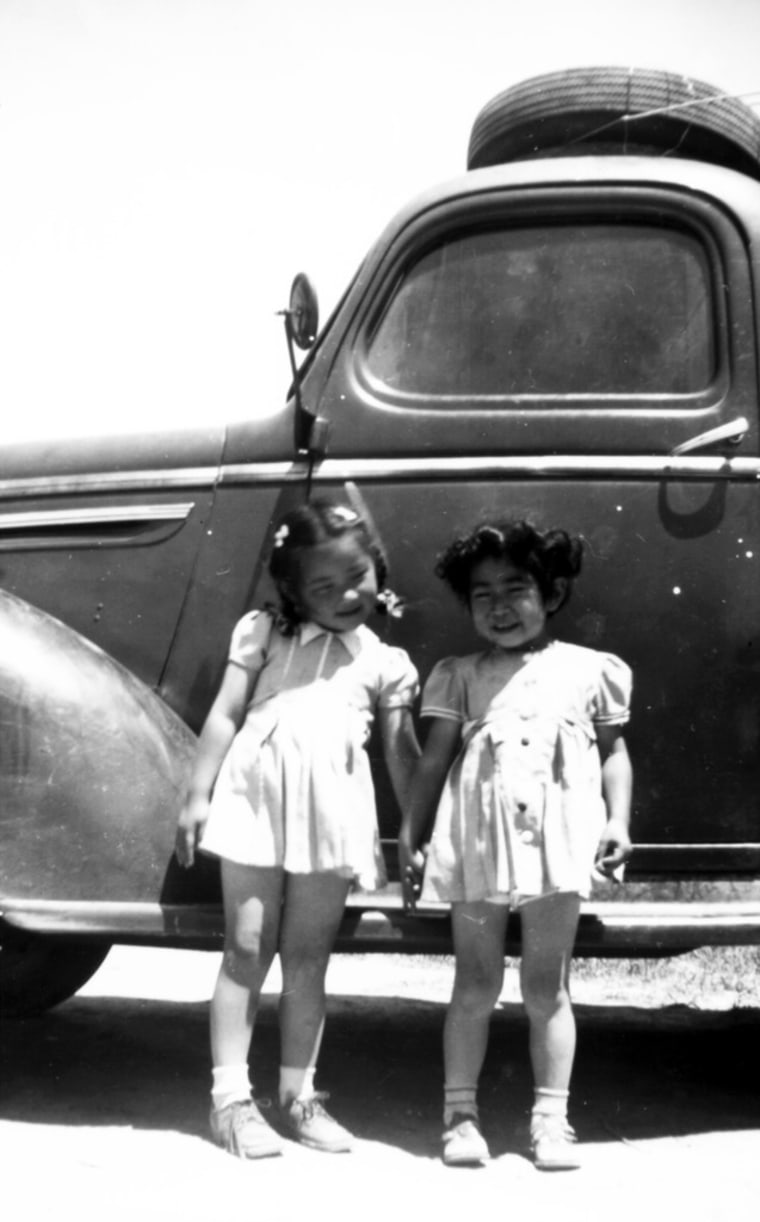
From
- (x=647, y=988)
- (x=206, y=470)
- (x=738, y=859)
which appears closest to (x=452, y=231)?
(x=206, y=470)

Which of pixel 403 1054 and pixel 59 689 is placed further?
pixel 403 1054

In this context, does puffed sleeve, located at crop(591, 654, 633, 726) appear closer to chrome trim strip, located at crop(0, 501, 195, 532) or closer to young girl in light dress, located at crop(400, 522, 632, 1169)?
young girl in light dress, located at crop(400, 522, 632, 1169)

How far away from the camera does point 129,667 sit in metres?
3.54

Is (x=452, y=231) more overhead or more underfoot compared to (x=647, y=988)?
more overhead

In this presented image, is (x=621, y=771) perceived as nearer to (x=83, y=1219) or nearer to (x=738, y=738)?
(x=738, y=738)

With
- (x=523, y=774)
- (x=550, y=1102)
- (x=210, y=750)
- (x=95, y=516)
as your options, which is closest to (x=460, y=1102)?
(x=550, y=1102)

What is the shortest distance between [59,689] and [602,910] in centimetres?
126

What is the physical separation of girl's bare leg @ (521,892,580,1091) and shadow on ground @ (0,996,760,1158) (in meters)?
0.23

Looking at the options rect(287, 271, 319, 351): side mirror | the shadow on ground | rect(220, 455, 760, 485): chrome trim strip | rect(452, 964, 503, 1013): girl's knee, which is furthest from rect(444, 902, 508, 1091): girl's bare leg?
rect(287, 271, 319, 351): side mirror

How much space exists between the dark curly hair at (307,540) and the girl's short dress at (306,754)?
48 millimetres

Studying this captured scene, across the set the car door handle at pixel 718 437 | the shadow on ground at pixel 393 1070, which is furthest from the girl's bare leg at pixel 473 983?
the car door handle at pixel 718 437

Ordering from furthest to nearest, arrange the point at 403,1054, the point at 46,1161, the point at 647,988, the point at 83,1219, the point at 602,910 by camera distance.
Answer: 1. the point at 647,988
2. the point at 403,1054
3. the point at 602,910
4. the point at 46,1161
5. the point at 83,1219

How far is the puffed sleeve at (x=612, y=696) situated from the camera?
3.08 m

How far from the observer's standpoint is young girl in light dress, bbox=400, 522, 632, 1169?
2.95 meters
